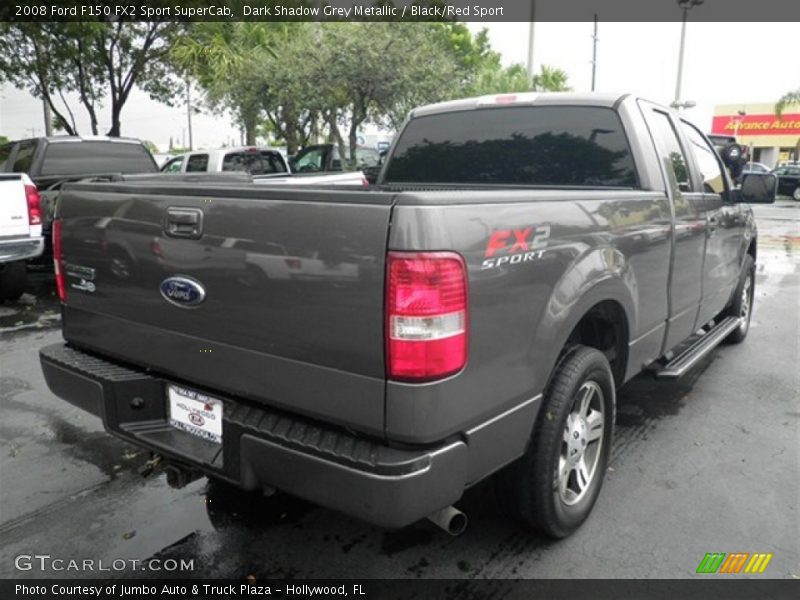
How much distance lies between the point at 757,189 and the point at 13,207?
6810mm

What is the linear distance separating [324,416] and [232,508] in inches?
51.9

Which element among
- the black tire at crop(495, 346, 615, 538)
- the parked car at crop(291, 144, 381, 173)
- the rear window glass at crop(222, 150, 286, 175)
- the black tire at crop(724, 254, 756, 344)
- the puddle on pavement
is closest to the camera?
the black tire at crop(495, 346, 615, 538)

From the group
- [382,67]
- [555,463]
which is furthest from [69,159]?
[555,463]

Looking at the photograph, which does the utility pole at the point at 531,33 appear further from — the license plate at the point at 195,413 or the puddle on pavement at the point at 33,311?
the license plate at the point at 195,413

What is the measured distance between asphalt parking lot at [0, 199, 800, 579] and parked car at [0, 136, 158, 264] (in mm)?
5219

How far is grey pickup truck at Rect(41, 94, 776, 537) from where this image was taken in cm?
198

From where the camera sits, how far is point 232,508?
315 cm

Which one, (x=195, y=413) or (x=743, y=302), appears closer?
(x=195, y=413)

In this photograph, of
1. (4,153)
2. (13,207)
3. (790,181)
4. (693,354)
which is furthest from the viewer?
(790,181)

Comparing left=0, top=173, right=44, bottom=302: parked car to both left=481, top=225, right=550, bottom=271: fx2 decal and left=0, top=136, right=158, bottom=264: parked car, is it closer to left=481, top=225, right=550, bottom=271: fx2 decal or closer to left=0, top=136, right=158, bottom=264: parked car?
left=0, top=136, right=158, bottom=264: parked car

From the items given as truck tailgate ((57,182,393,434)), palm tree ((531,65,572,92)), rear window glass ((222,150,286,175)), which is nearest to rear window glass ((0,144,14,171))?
rear window glass ((222,150,286,175))

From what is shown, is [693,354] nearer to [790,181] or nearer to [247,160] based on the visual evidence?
[247,160]

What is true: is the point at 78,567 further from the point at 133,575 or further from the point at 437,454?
the point at 437,454

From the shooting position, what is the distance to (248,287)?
222cm
